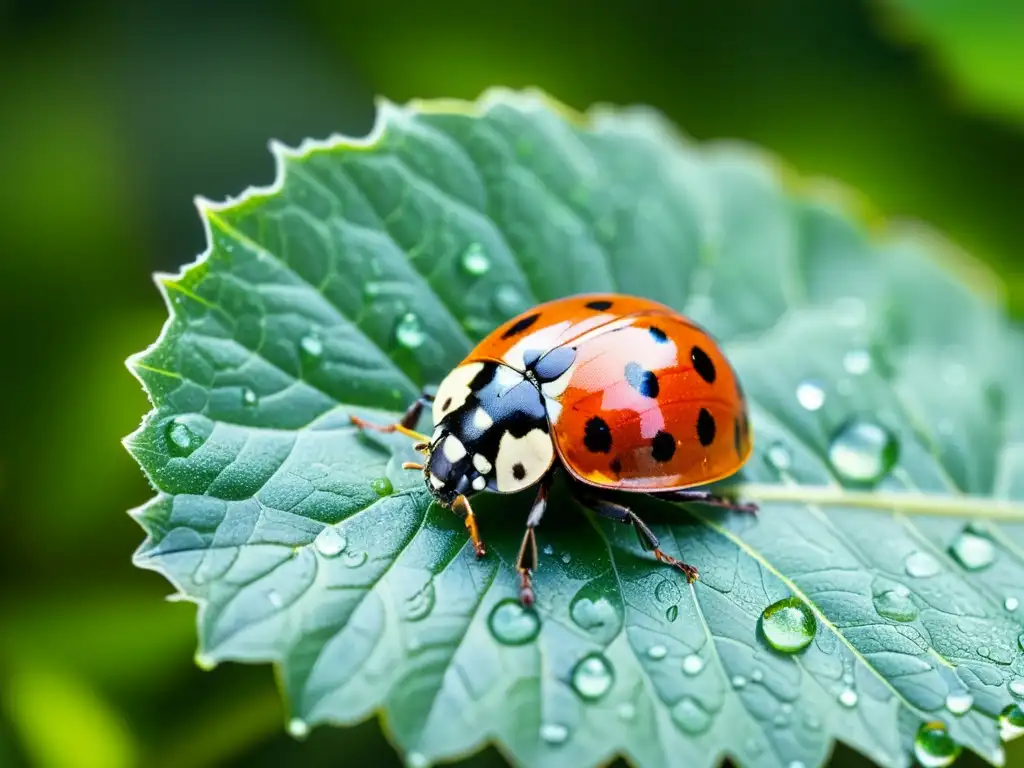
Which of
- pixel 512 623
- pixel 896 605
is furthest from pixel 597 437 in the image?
pixel 896 605

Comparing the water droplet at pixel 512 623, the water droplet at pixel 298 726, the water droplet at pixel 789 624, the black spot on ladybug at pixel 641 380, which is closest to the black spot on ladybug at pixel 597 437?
the black spot on ladybug at pixel 641 380

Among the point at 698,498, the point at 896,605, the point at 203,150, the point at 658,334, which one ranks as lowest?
the point at 896,605

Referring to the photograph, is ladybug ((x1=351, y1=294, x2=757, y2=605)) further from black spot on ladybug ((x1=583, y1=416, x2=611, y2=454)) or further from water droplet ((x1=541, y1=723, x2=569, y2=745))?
water droplet ((x1=541, y1=723, x2=569, y2=745))

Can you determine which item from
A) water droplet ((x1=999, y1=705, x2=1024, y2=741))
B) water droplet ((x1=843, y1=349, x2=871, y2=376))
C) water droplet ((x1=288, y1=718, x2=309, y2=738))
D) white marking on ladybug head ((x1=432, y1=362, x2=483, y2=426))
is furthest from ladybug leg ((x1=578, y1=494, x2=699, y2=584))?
water droplet ((x1=843, y1=349, x2=871, y2=376))

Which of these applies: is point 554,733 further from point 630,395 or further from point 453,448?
point 630,395

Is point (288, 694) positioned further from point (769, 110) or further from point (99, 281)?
point (769, 110)
